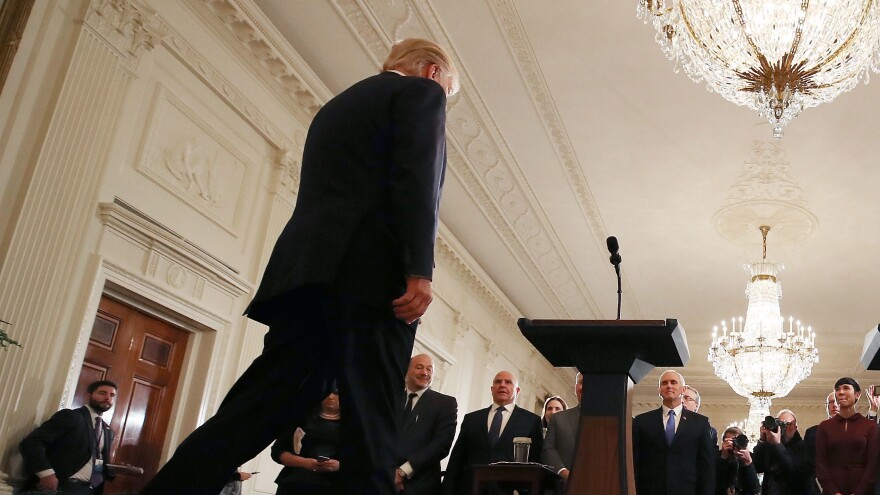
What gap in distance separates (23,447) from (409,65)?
138 inches

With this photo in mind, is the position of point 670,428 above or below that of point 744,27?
below

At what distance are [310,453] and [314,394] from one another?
2.93 meters

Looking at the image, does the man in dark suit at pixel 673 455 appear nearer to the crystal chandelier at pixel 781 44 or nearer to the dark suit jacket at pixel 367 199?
the crystal chandelier at pixel 781 44

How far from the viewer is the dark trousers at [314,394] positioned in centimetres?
172

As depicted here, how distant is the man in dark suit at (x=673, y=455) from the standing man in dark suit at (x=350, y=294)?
130 inches

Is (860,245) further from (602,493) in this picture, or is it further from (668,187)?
(602,493)

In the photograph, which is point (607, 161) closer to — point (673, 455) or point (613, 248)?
point (673, 455)

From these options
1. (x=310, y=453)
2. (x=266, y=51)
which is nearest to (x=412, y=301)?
(x=310, y=453)

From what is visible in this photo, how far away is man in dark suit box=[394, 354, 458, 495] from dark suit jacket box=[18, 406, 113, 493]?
186cm

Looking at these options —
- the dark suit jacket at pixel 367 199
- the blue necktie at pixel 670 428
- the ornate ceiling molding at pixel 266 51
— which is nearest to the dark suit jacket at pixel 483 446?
the blue necktie at pixel 670 428

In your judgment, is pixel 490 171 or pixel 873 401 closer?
pixel 873 401

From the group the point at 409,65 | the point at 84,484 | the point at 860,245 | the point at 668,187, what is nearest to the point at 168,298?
the point at 84,484

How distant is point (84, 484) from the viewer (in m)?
4.67

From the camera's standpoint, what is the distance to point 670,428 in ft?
16.4
